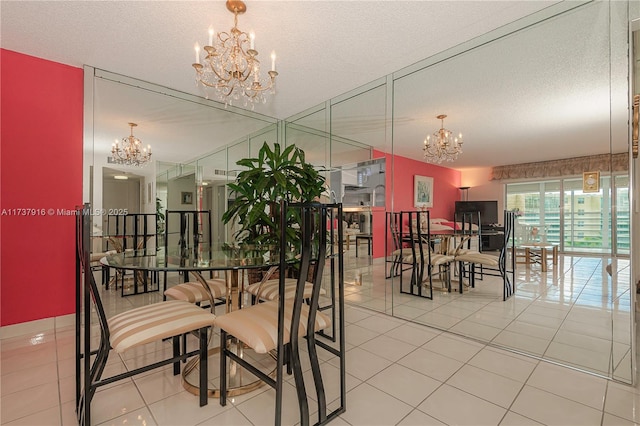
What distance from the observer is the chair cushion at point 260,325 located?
1.32 m

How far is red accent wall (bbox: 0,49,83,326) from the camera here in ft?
8.37

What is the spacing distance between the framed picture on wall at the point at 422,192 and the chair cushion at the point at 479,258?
76 cm

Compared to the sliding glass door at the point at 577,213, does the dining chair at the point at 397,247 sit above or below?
below

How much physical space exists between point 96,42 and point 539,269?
4116 millimetres

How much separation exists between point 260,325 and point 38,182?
2.79 m

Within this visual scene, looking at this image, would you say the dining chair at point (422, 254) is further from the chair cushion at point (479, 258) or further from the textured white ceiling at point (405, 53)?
the textured white ceiling at point (405, 53)

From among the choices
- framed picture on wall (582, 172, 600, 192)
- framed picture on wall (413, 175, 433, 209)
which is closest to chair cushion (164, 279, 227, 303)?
framed picture on wall (413, 175, 433, 209)

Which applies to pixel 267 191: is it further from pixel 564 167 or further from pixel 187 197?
pixel 564 167

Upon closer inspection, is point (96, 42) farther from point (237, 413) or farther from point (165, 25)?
point (237, 413)

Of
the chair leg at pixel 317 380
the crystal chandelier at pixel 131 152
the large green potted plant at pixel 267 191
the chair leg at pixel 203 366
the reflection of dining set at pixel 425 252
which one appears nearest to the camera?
the chair leg at pixel 317 380

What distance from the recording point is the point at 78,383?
5.12ft

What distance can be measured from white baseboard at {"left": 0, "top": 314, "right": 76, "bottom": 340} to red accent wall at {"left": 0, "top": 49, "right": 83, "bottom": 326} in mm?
47

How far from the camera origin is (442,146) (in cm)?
289

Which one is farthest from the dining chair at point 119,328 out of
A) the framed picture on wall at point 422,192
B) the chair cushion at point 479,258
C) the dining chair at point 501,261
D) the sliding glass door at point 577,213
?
the chair cushion at point 479,258
